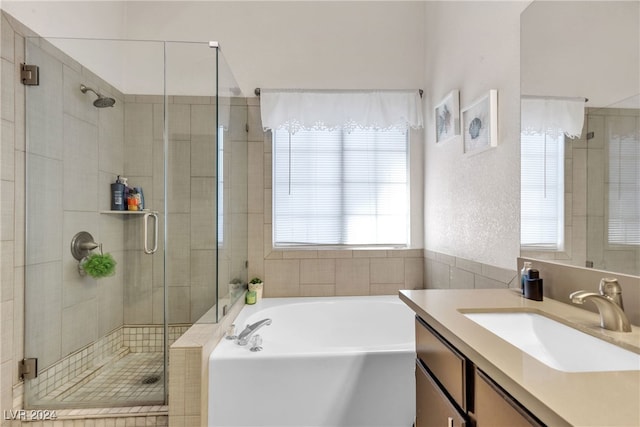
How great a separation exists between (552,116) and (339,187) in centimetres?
162

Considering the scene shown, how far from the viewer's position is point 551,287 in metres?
1.24

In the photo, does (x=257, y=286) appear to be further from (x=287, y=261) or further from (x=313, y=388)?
(x=313, y=388)

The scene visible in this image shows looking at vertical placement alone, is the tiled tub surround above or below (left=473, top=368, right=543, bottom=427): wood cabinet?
below

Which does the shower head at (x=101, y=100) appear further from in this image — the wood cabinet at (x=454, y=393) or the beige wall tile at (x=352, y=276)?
the wood cabinet at (x=454, y=393)

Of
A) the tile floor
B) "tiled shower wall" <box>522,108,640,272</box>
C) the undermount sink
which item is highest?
"tiled shower wall" <box>522,108,640,272</box>

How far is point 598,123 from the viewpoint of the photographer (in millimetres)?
1022

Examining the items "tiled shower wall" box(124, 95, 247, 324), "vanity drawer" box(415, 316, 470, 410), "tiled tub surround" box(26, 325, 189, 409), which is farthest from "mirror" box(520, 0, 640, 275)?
"tiled tub surround" box(26, 325, 189, 409)

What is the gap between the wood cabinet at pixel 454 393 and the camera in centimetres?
65

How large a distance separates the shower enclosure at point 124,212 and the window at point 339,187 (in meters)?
0.40

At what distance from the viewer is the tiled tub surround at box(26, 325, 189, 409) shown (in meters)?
1.67

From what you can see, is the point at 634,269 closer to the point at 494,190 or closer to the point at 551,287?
the point at 551,287

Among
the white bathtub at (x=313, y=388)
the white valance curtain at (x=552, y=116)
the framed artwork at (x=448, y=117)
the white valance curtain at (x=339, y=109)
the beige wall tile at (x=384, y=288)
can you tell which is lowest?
the white bathtub at (x=313, y=388)

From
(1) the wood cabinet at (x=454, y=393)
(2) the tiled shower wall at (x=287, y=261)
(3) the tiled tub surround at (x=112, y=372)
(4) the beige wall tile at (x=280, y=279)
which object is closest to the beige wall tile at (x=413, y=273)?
(2) the tiled shower wall at (x=287, y=261)

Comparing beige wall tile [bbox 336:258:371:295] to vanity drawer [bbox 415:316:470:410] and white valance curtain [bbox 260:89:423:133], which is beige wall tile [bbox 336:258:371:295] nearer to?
white valance curtain [bbox 260:89:423:133]
